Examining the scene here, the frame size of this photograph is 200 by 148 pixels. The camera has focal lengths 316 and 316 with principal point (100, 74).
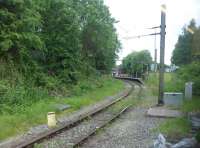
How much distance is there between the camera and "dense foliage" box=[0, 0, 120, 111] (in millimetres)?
15352

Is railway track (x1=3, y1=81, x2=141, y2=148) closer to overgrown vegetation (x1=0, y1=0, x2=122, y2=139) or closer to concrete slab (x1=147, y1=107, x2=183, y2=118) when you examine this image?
overgrown vegetation (x1=0, y1=0, x2=122, y2=139)

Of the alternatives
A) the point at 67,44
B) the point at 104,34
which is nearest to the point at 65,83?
the point at 67,44

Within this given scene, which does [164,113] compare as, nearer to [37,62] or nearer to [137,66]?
[37,62]

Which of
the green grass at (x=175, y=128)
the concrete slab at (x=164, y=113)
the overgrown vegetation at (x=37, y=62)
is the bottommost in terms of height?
the green grass at (x=175, y=128)

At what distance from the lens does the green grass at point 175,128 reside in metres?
9.73

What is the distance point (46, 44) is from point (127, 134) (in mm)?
13214

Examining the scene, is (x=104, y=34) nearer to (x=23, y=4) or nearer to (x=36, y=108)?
(x=23, y=4)

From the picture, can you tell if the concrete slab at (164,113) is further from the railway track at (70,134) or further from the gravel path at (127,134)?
the railway track at (70,134)

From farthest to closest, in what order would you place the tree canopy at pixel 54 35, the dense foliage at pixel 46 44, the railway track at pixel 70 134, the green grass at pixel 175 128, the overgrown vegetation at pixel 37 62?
the tree canopy at pixel 54 35 < the dense foliage at pixel 46 44 < the overgrown vegetation at pixel 37 62 < the green grass at pixel 175 128 < the railway track at pixel 70 134

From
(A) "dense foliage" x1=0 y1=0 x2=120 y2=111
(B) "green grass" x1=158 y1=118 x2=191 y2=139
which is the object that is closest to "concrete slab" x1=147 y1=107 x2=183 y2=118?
(B) "green grass" x1=158 y1=118 x2=191 y2=139

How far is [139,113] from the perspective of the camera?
49.1 feet

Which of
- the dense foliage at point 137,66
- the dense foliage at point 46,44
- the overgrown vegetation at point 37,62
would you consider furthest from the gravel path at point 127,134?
the dense foliage at point 137,66

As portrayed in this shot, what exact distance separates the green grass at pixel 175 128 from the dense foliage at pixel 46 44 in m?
6.41

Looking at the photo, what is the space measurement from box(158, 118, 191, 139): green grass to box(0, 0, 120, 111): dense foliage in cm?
641
